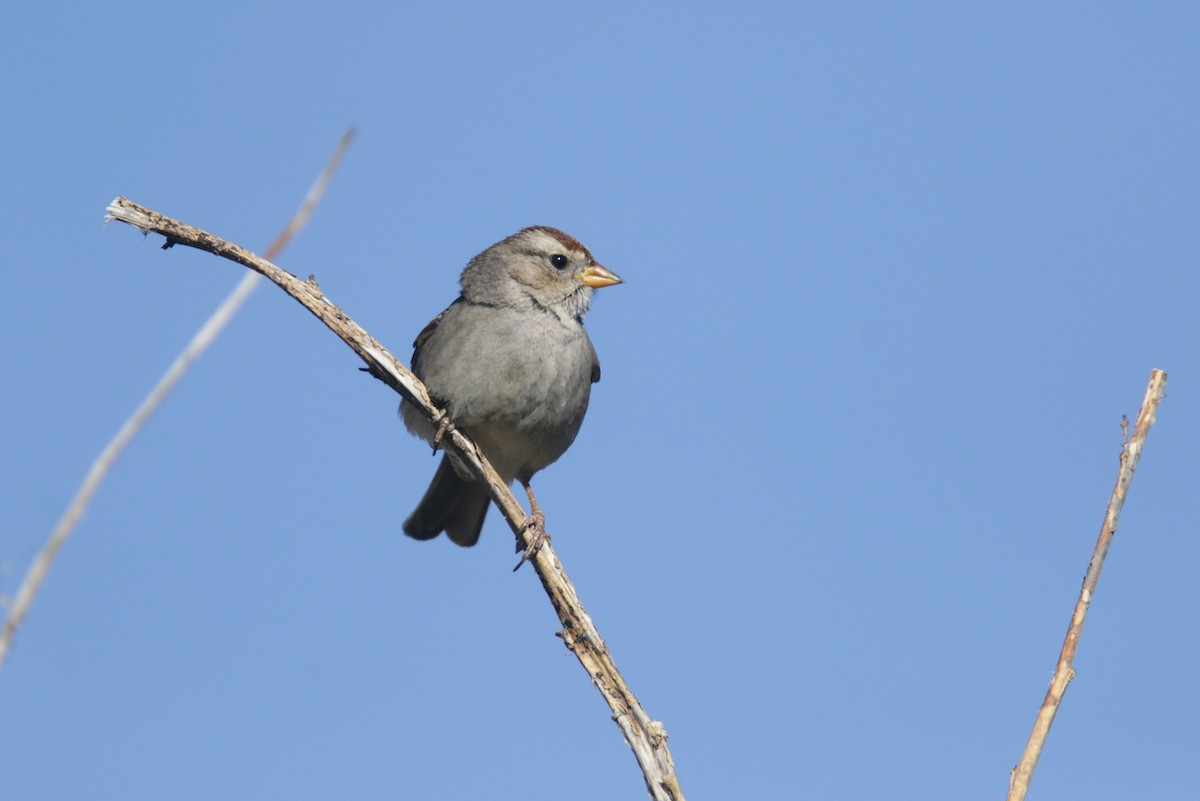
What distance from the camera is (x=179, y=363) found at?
232cm

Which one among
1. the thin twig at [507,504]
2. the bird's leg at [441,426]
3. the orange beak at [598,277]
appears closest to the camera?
the thin twig at [507,504]

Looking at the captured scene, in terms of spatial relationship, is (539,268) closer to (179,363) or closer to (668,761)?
(668,761)

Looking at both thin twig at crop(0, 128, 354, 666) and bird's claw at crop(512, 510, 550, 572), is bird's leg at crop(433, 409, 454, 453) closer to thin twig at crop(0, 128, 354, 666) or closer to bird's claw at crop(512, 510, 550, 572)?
bird's claw at crop(512, 510, 550, 572)

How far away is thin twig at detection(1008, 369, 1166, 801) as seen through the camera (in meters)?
3.08

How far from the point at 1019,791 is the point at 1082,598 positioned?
51 centimetres

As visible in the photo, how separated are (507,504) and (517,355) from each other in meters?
1.39

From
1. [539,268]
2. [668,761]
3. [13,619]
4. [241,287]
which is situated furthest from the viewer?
[539,268]

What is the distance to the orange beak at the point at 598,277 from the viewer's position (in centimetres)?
700

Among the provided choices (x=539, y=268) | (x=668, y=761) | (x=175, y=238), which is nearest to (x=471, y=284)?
(x=539, y=268)

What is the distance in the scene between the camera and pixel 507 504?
5109 millimetres

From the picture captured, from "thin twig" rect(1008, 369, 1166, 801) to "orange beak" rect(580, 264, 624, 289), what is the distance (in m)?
3.91

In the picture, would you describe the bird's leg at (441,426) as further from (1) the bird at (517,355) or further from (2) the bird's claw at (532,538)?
(2) the bird's claw at (532,538)

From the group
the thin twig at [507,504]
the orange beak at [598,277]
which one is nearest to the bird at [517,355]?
the orange beak at [598,277]

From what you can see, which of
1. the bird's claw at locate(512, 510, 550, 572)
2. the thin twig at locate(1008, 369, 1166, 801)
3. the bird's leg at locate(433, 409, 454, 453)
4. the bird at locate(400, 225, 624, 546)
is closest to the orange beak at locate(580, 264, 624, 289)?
the bird at locate(400, 225, 624, 546)
